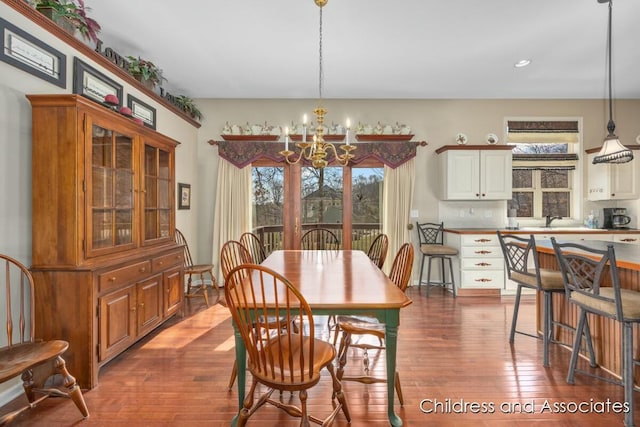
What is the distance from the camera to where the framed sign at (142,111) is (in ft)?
11.5

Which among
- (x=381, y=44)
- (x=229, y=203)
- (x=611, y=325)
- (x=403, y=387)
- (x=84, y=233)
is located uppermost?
(x=381, y=44)

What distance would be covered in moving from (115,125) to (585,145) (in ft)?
21.0

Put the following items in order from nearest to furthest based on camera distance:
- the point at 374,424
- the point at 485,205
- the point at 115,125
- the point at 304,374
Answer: the point at 304,374, the point at 374,424, the point at 115,125, the point at 485,205

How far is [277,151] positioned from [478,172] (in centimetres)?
303

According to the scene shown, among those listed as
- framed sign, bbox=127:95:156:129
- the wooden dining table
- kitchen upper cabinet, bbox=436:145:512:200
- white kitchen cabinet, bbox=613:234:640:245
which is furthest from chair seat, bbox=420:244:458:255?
framed sign, bbox=127:95:156:129

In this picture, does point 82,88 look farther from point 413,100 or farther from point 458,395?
point 413,100

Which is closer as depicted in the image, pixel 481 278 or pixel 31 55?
pixel 31 55

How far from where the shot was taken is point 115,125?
257 centimetres

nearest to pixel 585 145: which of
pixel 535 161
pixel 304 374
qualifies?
pixel 535 161

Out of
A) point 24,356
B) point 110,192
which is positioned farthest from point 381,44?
point 24,356

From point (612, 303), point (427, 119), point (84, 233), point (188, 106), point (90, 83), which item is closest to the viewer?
point (612, 303)

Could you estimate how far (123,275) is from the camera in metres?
2.53

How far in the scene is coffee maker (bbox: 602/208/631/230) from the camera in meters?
4.85

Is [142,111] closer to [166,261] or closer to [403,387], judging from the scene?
[166,261]
